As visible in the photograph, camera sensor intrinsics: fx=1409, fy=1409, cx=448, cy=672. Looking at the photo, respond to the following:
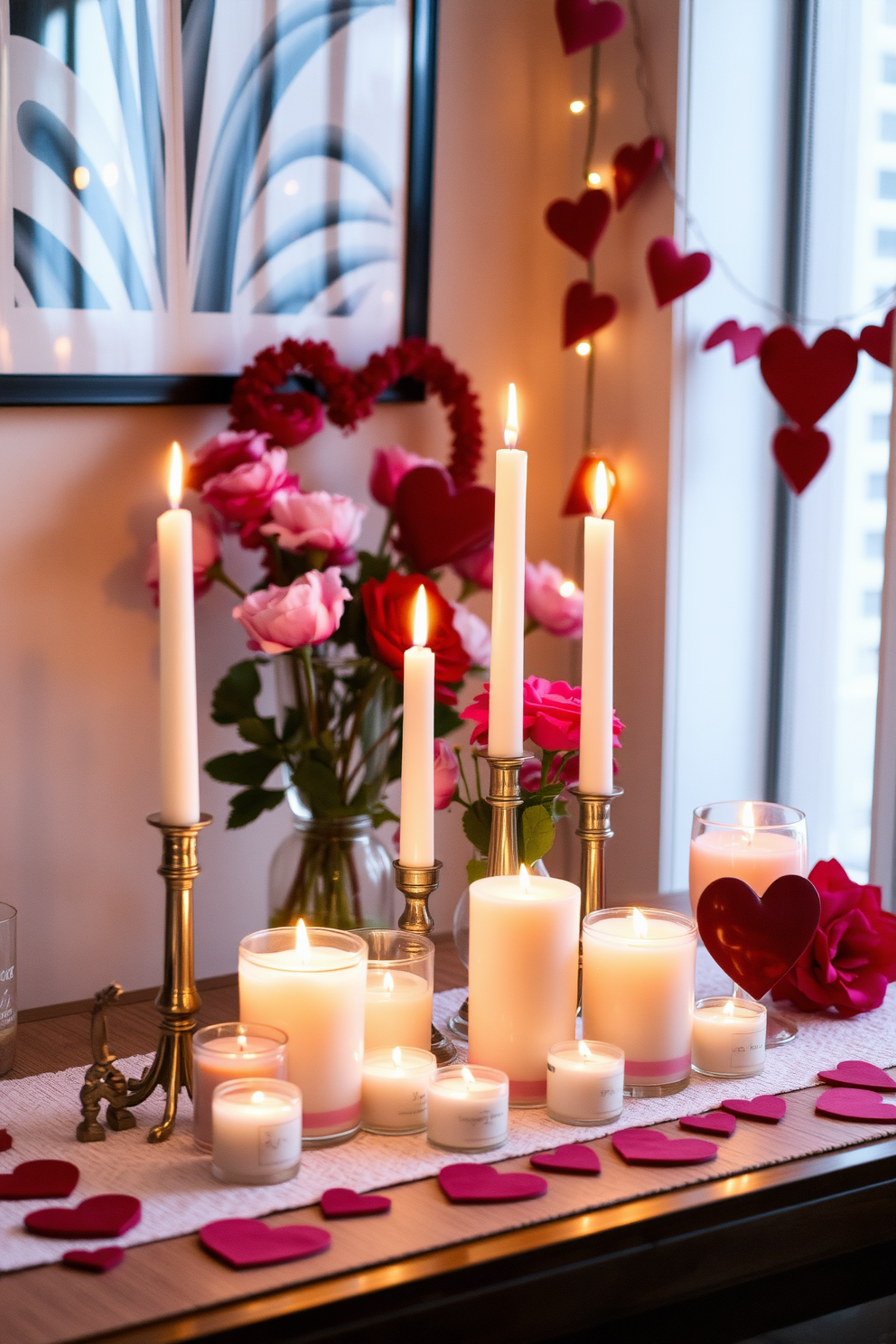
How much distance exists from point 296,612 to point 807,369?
64 cm

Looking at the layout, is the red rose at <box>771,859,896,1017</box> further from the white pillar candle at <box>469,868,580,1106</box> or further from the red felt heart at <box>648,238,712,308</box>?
the red felt heart at <box>648,238,712,308</box>

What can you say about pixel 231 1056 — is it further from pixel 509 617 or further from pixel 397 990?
pixel 509 617

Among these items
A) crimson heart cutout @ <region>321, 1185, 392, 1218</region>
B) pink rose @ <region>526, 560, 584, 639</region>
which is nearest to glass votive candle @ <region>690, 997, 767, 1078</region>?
crimson heart cutout @ <region>321, 1185, 392, 1218</region>

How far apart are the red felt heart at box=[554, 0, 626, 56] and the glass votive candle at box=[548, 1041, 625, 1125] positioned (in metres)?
1.12

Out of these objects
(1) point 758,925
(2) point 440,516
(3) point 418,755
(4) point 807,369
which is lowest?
(1) point 758,925

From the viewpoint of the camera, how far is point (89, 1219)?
753 millimetres

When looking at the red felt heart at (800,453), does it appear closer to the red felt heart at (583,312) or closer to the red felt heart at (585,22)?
the red felt heart at (583,312)

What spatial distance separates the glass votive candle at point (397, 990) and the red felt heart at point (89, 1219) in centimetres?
20

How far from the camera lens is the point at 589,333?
5.30ft

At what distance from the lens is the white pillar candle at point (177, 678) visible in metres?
0.84

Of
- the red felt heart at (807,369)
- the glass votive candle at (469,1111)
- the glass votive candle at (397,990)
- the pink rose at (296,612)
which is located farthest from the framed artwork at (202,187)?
the glass votive candle at (469,1111)

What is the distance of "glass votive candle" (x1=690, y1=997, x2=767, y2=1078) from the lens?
0.97 metres

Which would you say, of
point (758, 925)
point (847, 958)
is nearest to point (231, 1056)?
point (758, 925)

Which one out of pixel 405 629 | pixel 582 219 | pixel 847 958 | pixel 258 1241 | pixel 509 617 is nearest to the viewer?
pixel 258 1241
